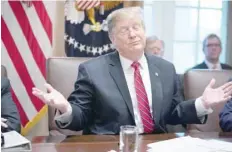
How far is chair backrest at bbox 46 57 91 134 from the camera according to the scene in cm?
186

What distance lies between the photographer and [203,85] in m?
2.01

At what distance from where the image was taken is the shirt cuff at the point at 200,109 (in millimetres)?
1659

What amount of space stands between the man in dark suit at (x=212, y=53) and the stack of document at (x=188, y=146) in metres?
2.11

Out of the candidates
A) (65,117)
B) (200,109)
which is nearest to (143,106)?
(200,109)

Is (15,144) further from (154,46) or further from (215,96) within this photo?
(154,46)

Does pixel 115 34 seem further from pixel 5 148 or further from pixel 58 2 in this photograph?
pixel 58 2

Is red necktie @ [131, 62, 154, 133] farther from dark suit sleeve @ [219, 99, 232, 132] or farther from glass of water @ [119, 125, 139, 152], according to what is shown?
glass of water @ [119, 125, 139, 152]

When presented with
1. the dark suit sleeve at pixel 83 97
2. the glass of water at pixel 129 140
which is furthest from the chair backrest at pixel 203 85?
the glass of water at pixel 129 140

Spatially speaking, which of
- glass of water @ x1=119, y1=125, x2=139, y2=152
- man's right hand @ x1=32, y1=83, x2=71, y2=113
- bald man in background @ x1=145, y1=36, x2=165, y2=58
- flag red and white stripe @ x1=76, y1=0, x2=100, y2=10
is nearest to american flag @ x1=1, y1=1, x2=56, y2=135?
flag red and white stripe @ x1=76, y1=0, x2=100, y2=10

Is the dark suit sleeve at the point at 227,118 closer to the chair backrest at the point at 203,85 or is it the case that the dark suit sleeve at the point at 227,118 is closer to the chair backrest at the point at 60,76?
the chair backrest at the point at 203,85

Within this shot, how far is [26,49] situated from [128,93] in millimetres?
1369

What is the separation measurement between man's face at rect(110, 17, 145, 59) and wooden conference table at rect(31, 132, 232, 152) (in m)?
0.49

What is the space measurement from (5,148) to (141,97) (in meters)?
0.78

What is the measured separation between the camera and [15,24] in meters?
2.77
